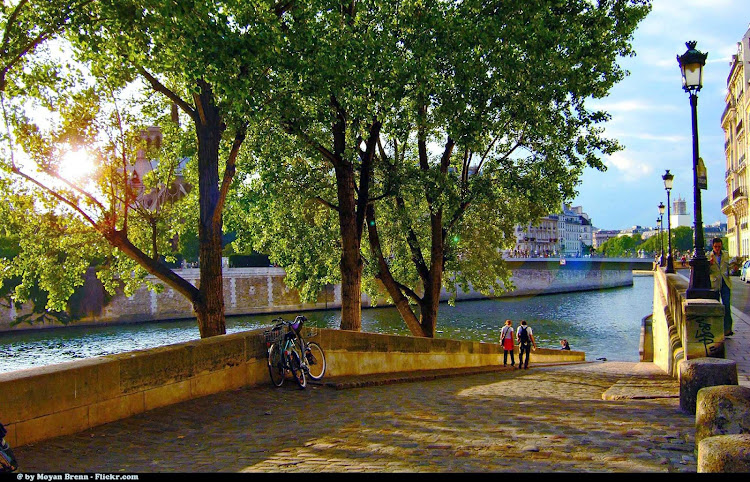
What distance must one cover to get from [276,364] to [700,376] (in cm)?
537

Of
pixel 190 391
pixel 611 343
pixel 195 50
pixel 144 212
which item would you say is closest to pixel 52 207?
pixel 144 212

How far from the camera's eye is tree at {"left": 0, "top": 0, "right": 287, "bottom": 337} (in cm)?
998

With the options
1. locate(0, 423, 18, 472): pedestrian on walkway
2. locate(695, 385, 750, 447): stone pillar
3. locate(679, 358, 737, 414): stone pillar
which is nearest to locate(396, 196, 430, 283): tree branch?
locate(679, 358, 737, 414): stone pillar

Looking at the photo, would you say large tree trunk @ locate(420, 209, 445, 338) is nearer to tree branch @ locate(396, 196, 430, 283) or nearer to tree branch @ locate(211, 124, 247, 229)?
tree branch @ locate(396, 196, 430, 283)

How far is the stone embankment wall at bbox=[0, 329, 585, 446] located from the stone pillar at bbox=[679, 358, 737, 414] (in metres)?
5.31

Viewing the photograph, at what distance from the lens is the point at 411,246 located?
2009 cm

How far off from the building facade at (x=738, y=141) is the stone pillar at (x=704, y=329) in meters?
51.6

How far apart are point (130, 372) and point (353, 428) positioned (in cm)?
235

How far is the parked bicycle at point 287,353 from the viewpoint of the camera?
9305mm

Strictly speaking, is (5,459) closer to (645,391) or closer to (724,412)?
(724,412)

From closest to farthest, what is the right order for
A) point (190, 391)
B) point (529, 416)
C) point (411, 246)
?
point (529, 416)
point (190, 391)
point (411, 246)

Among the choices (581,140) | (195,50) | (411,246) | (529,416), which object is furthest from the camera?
(411,246)

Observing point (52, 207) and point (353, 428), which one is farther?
point (52, 207)

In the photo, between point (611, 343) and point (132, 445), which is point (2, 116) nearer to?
point (132, 445)
